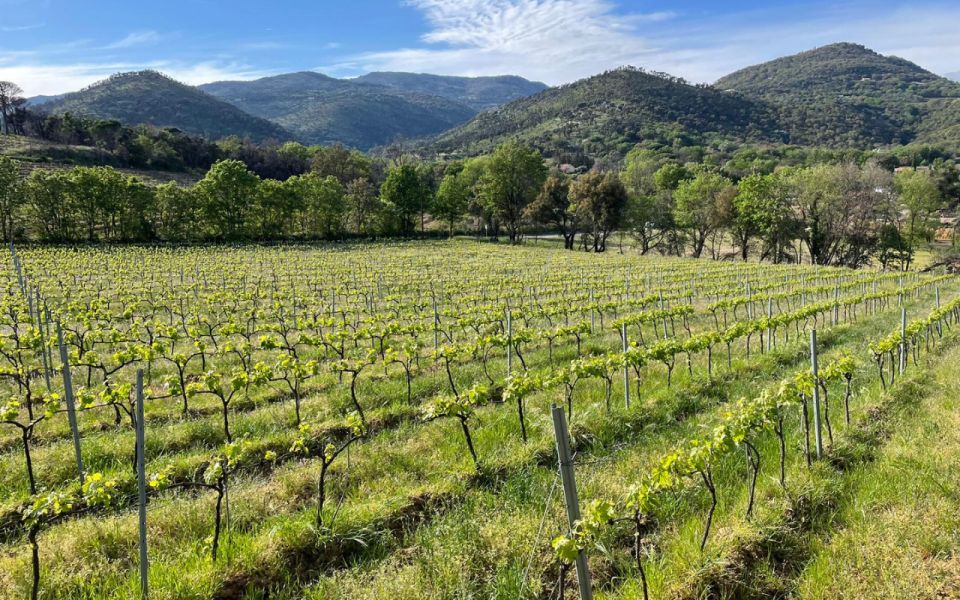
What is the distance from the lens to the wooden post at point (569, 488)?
3.69 meters

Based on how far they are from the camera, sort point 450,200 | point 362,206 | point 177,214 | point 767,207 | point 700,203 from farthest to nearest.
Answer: point 450,200 < point 362,206 < point 700,203 < point 177,214 < point 767,207

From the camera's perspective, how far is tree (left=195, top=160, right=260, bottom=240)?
54250 mm

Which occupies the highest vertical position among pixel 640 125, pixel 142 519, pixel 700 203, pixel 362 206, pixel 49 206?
pixel 640 125

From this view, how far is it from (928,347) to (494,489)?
545 inches

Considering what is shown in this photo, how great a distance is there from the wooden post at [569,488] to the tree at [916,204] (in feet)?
200

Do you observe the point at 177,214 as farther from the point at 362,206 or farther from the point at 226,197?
the point at 362,206

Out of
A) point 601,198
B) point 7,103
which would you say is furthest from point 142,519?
point 7,103

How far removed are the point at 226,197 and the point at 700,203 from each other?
52.8 metres

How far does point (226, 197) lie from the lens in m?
55.1

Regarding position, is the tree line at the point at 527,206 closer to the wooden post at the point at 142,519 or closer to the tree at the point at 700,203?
the tree at the point at 700,203

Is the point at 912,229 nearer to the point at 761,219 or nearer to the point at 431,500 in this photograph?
the point at 761,219

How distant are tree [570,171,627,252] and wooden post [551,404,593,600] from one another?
177 feet

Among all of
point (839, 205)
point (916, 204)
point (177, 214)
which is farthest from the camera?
point (177, 214)

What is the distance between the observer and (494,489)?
630 cm
